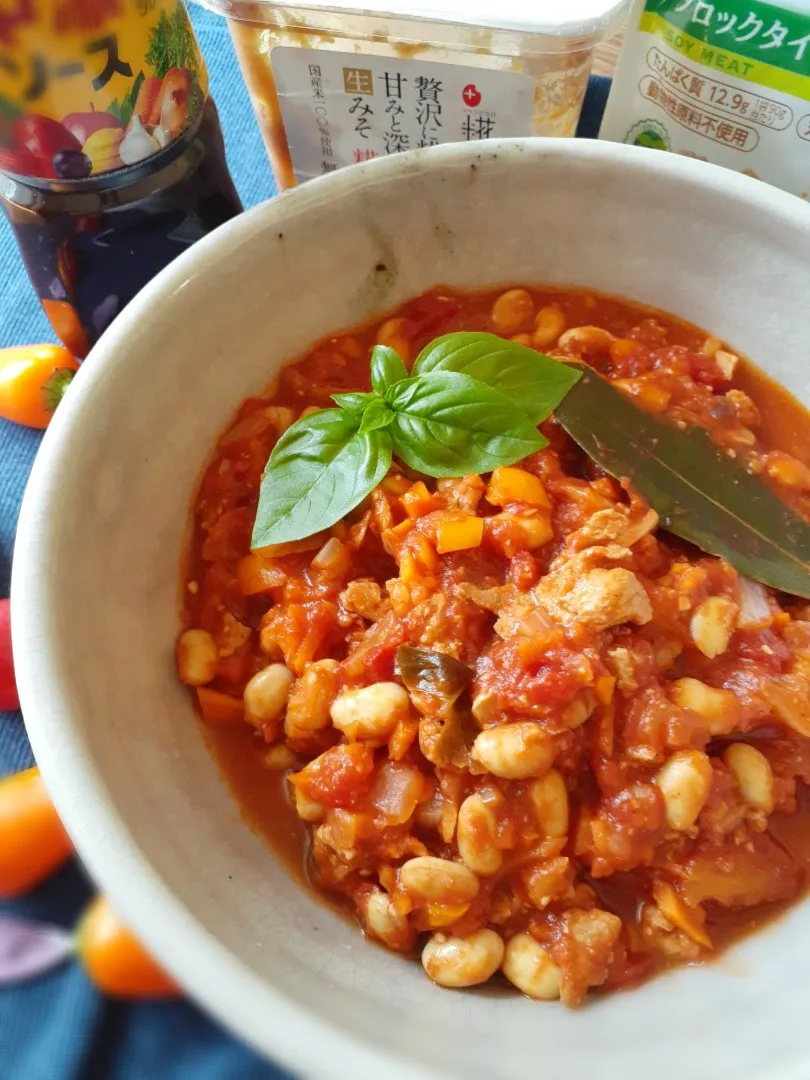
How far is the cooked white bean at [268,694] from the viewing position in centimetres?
163

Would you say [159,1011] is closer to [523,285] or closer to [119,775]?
[119,775]

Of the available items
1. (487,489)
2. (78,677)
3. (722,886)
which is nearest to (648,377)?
(487,489)

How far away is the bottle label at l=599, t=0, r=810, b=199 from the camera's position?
1853 mm

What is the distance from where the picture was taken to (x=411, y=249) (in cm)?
200

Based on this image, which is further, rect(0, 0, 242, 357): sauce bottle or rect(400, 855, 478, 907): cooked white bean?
rect(0, 0, 242, 357): sauce bottle

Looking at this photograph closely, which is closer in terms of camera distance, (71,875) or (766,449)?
(71,875)

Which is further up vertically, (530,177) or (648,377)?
(530,177)

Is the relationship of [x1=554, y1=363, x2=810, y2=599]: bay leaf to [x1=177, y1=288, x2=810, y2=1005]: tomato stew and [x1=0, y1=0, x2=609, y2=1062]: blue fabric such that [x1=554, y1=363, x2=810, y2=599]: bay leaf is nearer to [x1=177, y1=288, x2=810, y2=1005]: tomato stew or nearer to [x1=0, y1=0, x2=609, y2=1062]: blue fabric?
[x1=177, y1=288, x2=810, y2=1005]: tomato stew

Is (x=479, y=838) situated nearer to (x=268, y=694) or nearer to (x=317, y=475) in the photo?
(x=268, y=694)

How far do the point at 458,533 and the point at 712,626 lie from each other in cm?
49

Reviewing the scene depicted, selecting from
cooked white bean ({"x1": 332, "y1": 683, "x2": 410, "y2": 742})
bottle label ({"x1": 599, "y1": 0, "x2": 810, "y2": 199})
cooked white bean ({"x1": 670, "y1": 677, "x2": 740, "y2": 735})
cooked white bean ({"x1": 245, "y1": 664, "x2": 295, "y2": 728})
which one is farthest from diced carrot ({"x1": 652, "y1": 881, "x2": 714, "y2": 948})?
bottle label ({"x1": 599, "y1": 0, "x2": 810, "y2": 199})

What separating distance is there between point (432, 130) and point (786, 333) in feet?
3.22

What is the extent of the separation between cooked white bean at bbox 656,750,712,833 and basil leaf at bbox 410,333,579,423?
2.39ft

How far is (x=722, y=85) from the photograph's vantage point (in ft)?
6.51
